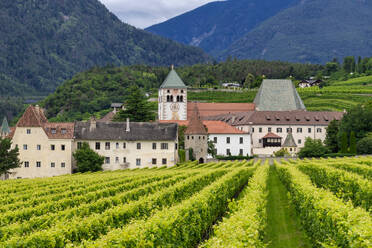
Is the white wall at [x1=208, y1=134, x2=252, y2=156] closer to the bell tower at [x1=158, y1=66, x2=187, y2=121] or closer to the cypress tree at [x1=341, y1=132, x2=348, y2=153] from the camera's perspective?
the cypress tree at [x1=341, y1=132, x2=348, y2=153]

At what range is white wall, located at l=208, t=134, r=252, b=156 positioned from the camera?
357 ft

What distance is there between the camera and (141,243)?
670 inches

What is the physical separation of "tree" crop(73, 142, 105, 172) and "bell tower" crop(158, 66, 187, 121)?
5966 cm

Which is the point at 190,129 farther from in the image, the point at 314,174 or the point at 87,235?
the point at 87,235

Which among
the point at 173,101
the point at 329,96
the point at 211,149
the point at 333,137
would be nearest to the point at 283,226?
the point at 211,149

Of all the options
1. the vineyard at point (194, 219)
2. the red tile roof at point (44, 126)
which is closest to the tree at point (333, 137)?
the red tile roof at point (44, 126)

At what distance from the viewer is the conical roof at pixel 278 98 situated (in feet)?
495

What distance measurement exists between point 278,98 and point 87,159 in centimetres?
8482

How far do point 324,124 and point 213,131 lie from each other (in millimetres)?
32144

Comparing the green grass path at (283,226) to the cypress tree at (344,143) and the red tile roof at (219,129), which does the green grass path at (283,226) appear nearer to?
the cypress tree at (344,143)

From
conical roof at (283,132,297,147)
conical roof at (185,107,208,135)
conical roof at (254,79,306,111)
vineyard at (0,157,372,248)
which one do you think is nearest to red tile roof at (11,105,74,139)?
conical roof at (185,107,208,135)

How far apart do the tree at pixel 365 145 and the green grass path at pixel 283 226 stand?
5696 cm

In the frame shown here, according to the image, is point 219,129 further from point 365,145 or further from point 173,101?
point 173,101

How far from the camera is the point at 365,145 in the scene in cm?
9119
